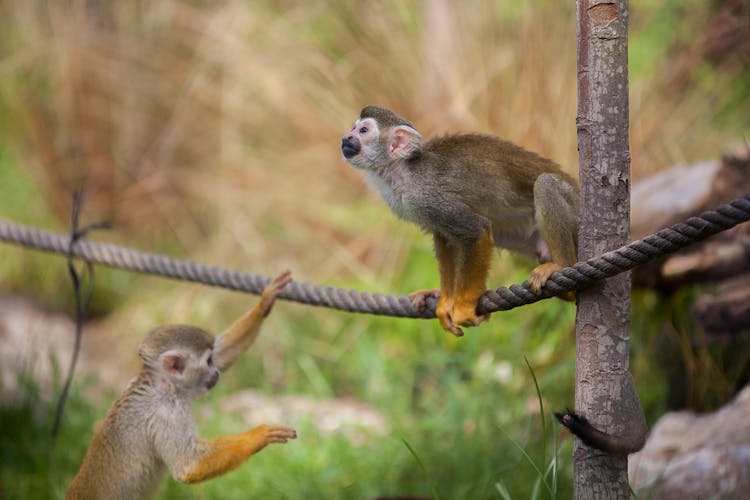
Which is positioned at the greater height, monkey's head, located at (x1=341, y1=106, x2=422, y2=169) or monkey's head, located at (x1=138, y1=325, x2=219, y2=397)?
monkey's head, located at (x1=341, y1=106, x2=422, y2=169)

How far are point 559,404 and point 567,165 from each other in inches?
64.3

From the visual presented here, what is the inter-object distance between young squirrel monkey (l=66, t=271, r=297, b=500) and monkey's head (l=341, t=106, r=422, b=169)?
1.71ft

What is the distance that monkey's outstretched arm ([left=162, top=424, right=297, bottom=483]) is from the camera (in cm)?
289

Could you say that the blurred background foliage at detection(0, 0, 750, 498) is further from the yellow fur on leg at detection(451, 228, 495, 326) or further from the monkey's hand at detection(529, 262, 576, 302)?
the monkey's hand at detection(529, 262, 576, 302)

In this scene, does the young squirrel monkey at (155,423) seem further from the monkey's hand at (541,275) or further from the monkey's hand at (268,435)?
the monkey's hand at (541,275)

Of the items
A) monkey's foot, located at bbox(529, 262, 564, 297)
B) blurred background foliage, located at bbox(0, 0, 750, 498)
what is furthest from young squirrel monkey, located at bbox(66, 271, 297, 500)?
blurred background foliage, located at bbox(0, 0, 750, 498)

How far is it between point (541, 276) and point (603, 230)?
30 centimetres

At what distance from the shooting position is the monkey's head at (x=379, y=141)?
10.3ft

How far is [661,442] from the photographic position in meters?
4.15

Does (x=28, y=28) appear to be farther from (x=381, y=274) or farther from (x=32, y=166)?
(x=381, y=274)

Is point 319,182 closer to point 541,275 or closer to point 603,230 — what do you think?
point 541,275

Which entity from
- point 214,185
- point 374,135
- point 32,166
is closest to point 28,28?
point 32,166

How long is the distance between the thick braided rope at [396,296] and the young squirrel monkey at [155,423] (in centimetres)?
26

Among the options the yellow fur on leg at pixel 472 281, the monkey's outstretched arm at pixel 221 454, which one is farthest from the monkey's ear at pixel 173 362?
the yellow fur on leg at pixel 472 281
